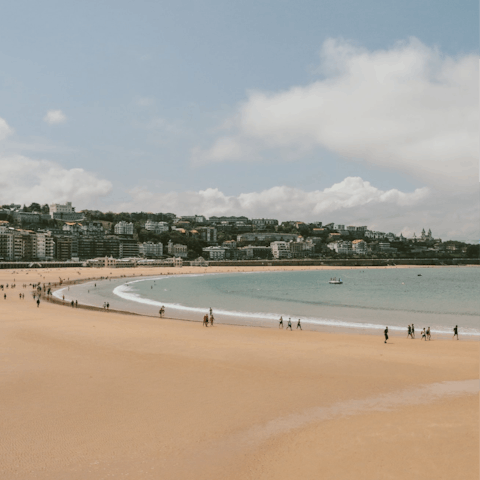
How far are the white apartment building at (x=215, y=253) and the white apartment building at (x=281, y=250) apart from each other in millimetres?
27032

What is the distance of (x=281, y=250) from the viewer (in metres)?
192

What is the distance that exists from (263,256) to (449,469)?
603ft

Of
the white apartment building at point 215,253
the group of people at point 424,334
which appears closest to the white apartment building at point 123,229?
the white apartment building at point 215,253

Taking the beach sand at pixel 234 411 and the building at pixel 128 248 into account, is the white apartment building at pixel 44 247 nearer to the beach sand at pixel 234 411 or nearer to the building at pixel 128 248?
the building at pixel 128 248

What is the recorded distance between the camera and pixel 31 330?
749 inches

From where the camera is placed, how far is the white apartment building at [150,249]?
165 m

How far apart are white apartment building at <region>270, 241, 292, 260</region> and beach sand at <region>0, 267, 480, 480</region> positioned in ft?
572

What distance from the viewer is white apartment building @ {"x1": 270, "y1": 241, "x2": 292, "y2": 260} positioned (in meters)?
191

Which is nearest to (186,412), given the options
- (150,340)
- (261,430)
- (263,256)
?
(261,430)

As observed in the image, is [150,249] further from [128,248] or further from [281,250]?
[281,250]

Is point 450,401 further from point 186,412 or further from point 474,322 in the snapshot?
point 474,322

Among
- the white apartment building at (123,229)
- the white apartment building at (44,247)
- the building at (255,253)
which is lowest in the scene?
the building at (255,253)

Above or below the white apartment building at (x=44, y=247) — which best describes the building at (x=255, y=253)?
below

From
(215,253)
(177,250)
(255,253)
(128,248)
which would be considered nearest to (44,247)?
(128,248)
